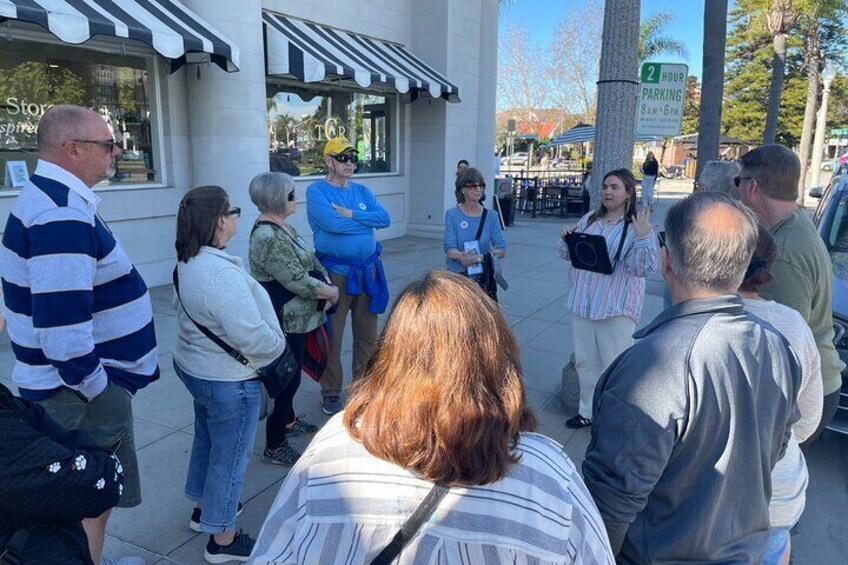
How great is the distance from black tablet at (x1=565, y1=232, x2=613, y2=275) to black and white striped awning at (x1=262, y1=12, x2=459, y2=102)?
247 inches

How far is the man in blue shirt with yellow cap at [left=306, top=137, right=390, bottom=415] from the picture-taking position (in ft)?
14.3

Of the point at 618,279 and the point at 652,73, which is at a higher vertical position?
the point at 652,73

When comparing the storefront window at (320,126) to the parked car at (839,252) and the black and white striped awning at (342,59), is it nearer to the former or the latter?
the black and white striped awning at (342,59)

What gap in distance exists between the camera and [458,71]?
41.4 feet

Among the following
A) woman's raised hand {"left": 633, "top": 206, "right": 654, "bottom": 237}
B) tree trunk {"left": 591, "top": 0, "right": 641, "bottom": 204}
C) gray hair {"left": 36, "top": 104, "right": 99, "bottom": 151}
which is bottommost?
woman's raised hand {"left": 633, "top": 206, "right": 654, "bottom": 237}

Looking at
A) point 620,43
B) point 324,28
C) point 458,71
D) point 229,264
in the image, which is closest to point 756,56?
point 458,71

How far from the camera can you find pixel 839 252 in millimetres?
4969

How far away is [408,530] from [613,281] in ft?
10.1

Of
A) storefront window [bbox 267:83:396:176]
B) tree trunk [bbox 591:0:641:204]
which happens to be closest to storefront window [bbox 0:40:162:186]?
storefront window [bbox 267:83:396:176]

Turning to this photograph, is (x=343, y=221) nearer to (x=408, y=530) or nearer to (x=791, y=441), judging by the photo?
(x=791, y=441)

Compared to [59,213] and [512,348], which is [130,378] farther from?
[512,348]

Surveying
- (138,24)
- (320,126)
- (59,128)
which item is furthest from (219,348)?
(320,126)

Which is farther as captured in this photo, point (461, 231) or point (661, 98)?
point (661, 98)

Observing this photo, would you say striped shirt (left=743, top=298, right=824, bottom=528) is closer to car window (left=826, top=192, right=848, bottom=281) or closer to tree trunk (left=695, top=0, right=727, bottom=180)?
→ car window (left=826, top=192, right=848, bottom=281)
